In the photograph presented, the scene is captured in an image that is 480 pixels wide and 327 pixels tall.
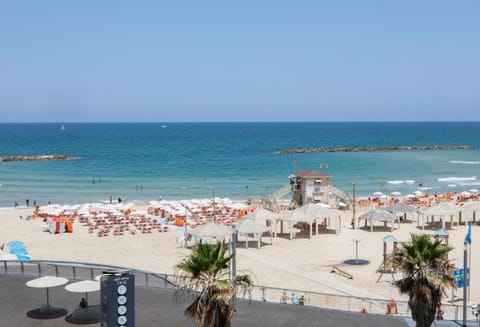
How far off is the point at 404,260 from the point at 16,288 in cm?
1074

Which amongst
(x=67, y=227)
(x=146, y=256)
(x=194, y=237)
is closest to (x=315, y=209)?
(x=194, y=237)

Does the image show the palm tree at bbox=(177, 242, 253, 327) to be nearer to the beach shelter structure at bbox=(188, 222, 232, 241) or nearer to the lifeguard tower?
the beach shelter structure at bbox=(188, 222, 232, 241)

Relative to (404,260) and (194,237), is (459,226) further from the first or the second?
(404,260)

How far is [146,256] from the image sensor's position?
27.9m

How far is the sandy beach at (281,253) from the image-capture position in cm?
2280

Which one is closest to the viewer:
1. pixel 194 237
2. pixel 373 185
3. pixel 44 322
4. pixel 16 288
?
pixel 44 322

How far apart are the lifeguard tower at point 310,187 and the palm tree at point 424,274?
2877 centimetres

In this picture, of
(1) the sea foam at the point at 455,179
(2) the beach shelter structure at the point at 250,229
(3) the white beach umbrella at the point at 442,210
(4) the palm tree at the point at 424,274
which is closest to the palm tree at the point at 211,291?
(4) the palm tree at the point at 424,274

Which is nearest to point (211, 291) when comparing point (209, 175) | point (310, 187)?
point (310, 187)

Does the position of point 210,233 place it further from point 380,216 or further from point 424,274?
point 424,274

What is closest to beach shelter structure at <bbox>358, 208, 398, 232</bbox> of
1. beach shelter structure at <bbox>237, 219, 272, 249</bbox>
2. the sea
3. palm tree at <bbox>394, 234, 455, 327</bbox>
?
beach shelter structure at <bbox>237, 219, 272, 249</bbox>

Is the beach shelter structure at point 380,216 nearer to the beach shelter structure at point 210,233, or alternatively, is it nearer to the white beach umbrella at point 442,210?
the white beach umbrella at point 442,210

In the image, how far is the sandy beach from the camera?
A: 898 inches

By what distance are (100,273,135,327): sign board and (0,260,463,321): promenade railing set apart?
3897mm
